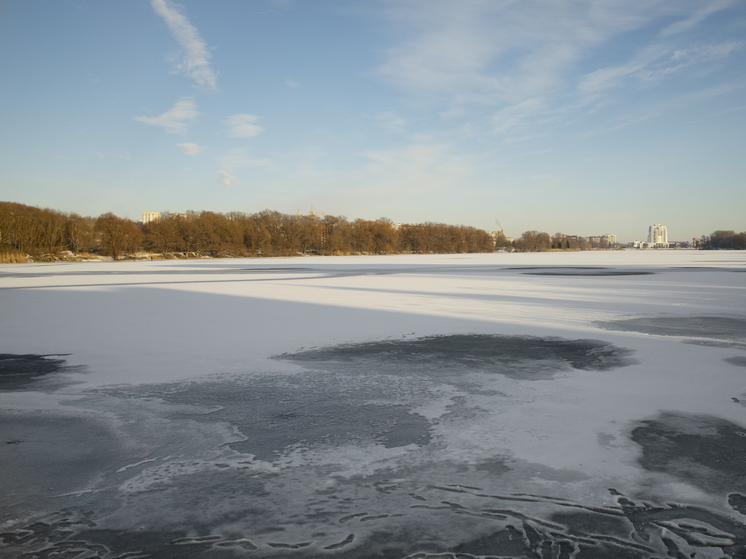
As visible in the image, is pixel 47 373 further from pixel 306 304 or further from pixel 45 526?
pixel 306 304

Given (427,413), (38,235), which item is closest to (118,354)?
(427,413)

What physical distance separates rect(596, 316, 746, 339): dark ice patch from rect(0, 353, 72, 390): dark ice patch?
280 inches

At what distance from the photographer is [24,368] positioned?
5.00 meters

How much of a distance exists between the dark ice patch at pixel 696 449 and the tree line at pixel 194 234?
51.1 m

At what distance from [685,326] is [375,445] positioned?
629 cm

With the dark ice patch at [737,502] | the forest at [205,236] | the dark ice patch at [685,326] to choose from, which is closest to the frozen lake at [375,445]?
the dark ice patch at [737,502]

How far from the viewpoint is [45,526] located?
2031mm

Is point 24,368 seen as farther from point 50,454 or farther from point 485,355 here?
point 485,355

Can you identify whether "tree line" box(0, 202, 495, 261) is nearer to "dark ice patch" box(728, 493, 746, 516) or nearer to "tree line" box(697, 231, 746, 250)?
"dark ice patch" box(728, 493, 746, 516)

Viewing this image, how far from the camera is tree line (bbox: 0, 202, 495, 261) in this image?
4750cm

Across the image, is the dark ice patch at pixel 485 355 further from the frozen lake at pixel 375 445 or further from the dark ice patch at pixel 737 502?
the dark ice patch at pixel 737 502

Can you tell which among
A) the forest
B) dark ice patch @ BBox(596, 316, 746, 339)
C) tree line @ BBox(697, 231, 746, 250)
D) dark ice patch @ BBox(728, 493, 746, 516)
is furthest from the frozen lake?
tree line @ BBox(697, 231, 746, 250)

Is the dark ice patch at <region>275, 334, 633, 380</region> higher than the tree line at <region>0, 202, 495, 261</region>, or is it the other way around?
the tree line at <region>0, 202, 495, 261</region>

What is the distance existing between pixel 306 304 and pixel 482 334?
463 centimetres
